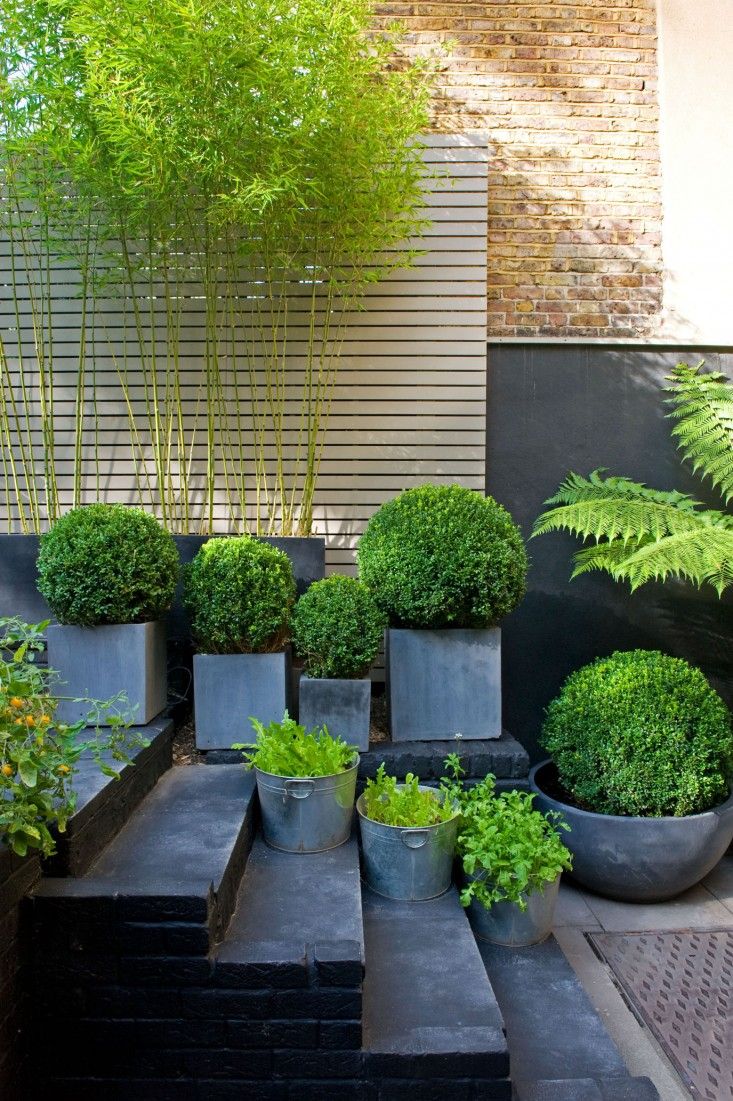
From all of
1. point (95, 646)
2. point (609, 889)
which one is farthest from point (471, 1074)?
point (95, 646)

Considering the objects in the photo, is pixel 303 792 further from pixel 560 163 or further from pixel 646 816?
pixel 560 163

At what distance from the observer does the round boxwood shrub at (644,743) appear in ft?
10.3

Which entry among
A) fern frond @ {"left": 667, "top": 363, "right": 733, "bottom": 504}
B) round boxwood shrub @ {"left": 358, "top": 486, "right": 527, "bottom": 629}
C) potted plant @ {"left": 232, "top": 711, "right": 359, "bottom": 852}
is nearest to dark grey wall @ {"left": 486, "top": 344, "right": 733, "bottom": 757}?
fern frond @ {"left": 667, "top": 363, "right": 733, "bottom": 504}

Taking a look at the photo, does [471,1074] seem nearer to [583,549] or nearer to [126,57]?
[583,549]

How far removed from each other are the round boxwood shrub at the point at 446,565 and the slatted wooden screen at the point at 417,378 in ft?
2.93

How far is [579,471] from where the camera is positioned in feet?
14.1

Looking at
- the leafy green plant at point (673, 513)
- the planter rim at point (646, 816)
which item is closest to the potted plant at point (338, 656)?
the planter rim at point (646, 816)

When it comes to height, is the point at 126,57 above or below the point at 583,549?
above

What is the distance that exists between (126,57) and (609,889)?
12.9 ft

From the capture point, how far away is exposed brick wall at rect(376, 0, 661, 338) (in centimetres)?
435

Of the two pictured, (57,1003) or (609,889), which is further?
(609,889)

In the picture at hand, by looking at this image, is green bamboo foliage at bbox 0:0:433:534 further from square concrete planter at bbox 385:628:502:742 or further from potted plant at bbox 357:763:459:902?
potted plant at bbox 357:763:459:902

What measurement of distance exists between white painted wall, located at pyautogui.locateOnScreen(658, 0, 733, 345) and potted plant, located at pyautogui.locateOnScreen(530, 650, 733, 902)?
7.26 feet

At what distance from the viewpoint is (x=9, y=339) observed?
4.18 m
